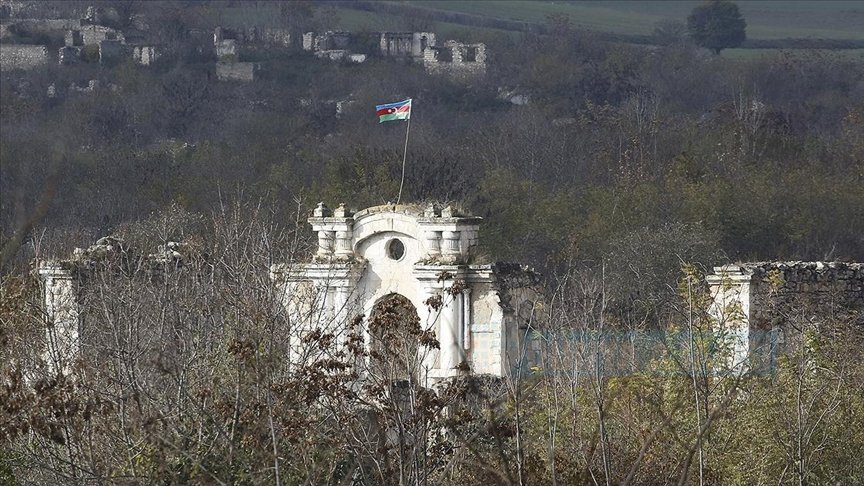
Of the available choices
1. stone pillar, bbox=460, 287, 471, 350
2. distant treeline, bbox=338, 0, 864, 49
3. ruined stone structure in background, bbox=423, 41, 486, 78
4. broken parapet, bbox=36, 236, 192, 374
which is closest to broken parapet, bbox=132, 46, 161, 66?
ruined stone structure in background, bbox=423, 41, 486, 78

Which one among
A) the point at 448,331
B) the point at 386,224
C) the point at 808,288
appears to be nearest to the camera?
the point at 808,288

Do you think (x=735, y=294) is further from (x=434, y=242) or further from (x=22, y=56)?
(x=22, y=56)

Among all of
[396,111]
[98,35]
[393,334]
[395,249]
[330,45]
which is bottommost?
[330,45]

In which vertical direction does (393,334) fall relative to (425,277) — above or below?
above

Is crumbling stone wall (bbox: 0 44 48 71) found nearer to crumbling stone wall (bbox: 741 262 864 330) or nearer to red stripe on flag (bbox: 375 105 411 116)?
red stripe on flag (bbox: 375 105 411 116)

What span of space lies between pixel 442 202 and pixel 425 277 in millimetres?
3453

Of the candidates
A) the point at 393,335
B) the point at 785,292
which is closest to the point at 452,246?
the point at 785,292

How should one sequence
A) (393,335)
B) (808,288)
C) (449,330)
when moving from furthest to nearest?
(449,330), (808,288), (393,335)

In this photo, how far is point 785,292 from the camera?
26.8m

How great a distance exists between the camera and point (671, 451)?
19031 mm

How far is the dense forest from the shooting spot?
17.1 meters

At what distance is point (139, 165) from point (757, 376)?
46.1m

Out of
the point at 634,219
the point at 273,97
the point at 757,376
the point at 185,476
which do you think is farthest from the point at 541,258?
the point at 273,97

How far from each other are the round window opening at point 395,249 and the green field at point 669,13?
3251 inches
